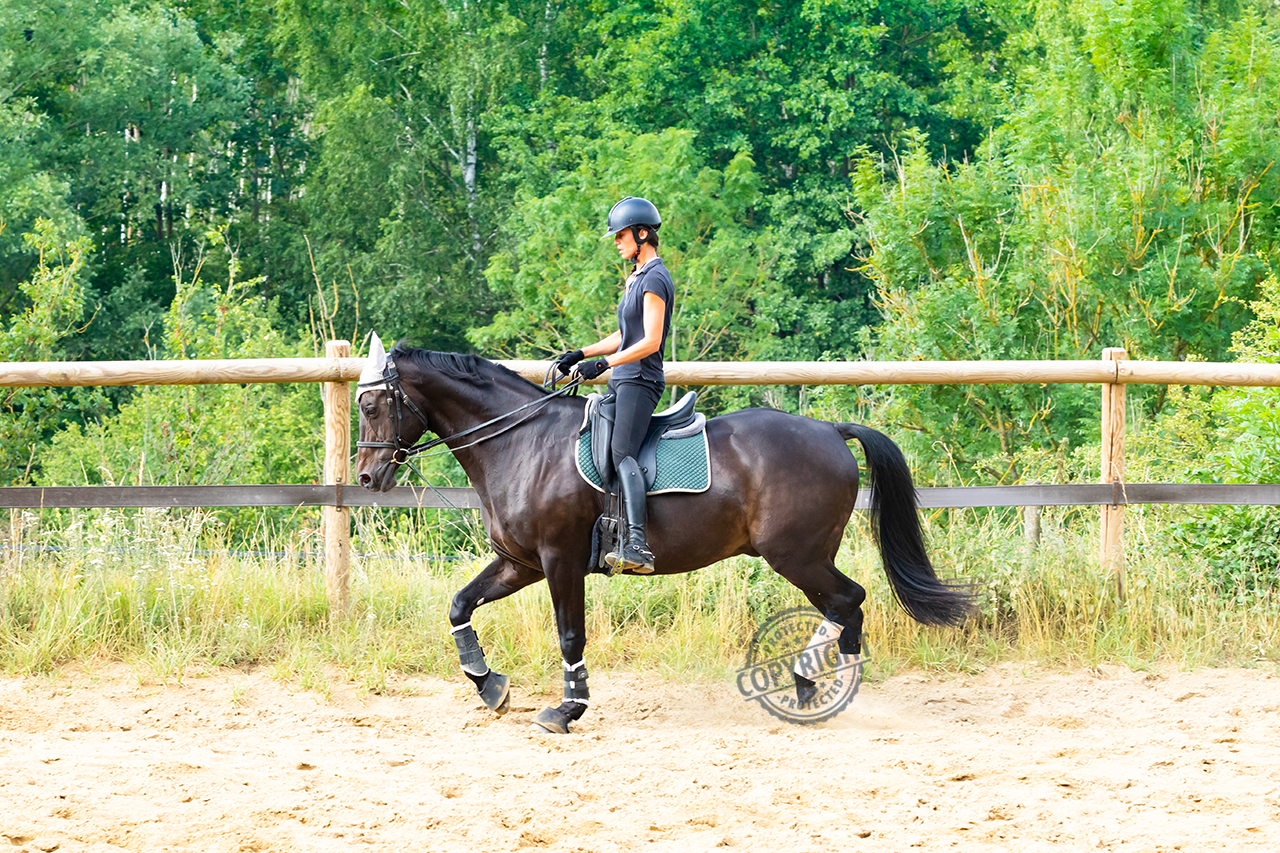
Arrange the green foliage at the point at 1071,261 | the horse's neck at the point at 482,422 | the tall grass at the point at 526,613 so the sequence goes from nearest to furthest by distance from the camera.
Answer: the horse's neck at the point at 482,422 → the tall grass at the point at 526,613 → the green foliage at the point at 1071,261

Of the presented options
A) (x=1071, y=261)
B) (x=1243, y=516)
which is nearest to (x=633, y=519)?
(x=1243, y=516)

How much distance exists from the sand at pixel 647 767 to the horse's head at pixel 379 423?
1211 mm

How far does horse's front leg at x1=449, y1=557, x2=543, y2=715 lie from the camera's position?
5680 mm

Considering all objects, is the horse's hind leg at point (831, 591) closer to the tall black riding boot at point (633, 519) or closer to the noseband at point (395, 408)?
the tall black riding boot at point (633, 519)

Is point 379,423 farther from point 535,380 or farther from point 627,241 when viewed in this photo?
point 627,241

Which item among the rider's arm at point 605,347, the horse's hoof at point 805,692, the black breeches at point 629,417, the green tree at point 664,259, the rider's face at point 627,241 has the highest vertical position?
the green tree at point 664,259

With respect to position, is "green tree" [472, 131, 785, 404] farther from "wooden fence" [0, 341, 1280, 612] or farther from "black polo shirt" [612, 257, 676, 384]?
"black polo shirt" [612, 257, 676, 384]

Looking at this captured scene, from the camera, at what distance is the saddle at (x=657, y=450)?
5.46 meters

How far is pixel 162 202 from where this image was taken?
32.2m

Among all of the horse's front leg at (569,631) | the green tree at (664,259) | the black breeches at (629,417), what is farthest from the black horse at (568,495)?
the green tree at (664,259)

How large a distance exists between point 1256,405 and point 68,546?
7.52 metres

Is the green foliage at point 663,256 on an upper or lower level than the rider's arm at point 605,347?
upper

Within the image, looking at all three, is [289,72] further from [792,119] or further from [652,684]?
[652,684]

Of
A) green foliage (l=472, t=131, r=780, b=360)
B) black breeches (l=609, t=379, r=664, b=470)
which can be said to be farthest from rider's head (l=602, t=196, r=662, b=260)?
green foliage (l=472, t=131, r=780, b=360)
